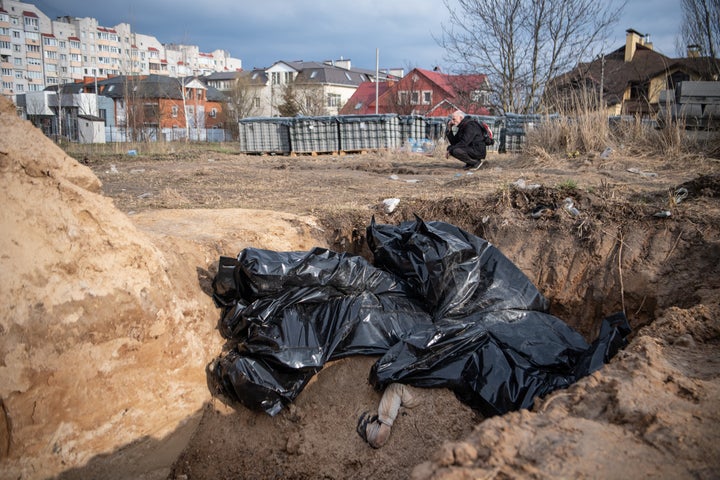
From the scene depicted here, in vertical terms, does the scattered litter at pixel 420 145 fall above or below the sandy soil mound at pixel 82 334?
above

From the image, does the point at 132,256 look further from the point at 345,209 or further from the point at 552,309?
the point at 552,309

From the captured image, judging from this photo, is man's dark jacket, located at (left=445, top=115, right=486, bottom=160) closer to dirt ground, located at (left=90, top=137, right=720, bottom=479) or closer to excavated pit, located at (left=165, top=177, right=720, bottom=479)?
dirt ground, located at (left=90, top=137, right=720, bottom=479)

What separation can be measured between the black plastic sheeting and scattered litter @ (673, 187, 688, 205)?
1.87 metres

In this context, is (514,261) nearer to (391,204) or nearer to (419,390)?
(391,204)

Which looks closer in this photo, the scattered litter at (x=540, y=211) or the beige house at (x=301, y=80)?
the scattered litter at (x=540, y=211)

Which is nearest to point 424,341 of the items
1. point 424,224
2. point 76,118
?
point 424,224

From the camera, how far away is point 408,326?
343cm

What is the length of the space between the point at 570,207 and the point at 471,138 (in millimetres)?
5151

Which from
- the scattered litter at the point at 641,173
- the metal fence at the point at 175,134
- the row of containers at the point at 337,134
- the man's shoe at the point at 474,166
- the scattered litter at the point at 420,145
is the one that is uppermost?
the metal fence at the point at 175,134

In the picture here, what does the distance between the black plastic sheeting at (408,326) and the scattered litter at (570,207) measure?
119cm

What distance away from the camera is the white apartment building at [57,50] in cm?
6219

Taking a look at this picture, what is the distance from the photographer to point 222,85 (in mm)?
62812

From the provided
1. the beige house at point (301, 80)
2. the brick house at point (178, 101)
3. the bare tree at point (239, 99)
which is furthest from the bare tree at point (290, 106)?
the beige house at point (301, 80)

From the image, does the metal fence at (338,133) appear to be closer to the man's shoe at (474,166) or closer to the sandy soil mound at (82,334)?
the man's shoe at (474,166)
